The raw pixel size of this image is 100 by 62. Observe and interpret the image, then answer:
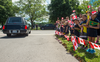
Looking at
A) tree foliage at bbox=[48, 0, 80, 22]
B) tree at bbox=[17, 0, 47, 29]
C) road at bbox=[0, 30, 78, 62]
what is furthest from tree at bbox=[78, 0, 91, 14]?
road at bbox=[0, 30, 78, 62]

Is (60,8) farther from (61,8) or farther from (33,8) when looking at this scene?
(33,8)

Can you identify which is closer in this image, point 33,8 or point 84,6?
point 33,8

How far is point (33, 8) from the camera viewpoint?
38.9 metres

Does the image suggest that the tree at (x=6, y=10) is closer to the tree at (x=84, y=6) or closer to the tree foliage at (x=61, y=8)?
the tree foliage at (x=61, y=8)

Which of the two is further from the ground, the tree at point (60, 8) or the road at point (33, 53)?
the tree at point (60, 8)

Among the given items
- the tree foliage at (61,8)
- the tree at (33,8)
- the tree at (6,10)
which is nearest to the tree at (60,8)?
the tree foliage at (61,8)

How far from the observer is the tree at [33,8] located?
39.2 meters

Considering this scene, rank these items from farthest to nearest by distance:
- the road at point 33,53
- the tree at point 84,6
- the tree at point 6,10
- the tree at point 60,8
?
the tree at point 84,6 → the tree at point 6,10 → the tree at point 60,8 → the road at point 33,53

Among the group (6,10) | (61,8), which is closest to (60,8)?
(61,8)

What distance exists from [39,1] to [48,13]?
17.3 ft

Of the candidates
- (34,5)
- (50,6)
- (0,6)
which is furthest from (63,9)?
(0,6)

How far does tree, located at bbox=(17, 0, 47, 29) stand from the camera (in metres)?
39.2

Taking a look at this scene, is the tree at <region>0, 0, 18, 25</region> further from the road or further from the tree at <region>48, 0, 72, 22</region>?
the road

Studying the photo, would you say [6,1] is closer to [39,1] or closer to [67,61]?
[39,1]
